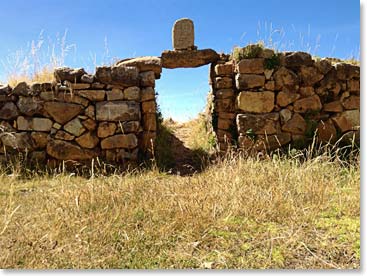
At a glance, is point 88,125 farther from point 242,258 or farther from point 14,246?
point 242,258

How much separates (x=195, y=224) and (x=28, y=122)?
3.86 m

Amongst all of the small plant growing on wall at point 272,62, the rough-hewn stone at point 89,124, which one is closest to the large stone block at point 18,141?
the rough-hewn stone at point 89,124

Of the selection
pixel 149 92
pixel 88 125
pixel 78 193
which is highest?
pixel 149 92

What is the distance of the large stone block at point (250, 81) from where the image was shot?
586 centimetres

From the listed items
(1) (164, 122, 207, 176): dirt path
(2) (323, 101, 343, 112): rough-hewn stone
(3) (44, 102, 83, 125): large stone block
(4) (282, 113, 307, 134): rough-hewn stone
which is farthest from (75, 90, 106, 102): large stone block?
(2) (323, 101, 343, 112): rough-hewn stone

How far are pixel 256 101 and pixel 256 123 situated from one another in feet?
1.22

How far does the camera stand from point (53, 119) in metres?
5.60

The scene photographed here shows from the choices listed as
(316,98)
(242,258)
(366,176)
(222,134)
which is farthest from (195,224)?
(316,98)

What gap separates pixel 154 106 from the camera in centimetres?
583

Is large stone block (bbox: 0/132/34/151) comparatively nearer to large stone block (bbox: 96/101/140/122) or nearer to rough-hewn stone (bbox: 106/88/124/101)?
large stone block (bbox: 96/101/140/122)

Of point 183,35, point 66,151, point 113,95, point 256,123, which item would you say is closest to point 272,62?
point 256,123

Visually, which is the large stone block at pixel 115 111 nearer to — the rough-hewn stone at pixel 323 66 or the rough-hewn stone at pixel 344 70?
the rough-hewn stone at pixel 323 66

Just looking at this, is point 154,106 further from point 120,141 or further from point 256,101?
point 256,101

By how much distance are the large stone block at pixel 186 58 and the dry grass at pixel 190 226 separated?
10.4ft
